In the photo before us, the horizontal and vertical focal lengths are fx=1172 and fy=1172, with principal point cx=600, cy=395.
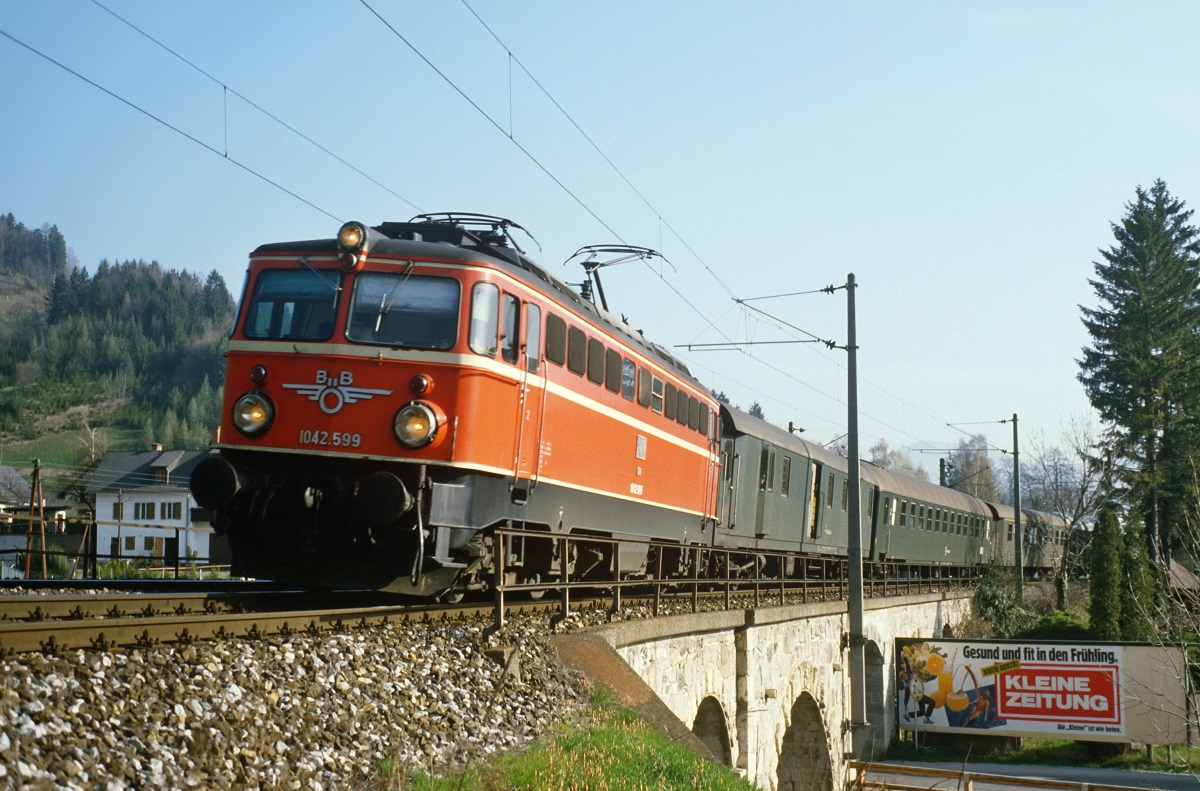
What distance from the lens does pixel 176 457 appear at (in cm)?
7131

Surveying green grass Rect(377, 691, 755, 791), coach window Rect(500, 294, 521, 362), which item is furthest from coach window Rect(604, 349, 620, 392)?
green grass Rect(377, 691, 755, 791)

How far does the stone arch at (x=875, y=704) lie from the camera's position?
1171 inches

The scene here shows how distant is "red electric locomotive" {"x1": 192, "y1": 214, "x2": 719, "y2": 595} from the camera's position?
1003 cm

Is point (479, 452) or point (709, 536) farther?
point (709, 536)

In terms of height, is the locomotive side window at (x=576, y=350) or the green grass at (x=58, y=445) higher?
the green grass at (x=58, y=445)

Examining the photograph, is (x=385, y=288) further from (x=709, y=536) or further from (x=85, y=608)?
(x=709, y=536)

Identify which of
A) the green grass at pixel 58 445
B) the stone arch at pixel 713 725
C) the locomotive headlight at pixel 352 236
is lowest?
the stone arch at pixel 713 725

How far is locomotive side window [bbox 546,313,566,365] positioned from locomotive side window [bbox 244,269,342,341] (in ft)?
7.46

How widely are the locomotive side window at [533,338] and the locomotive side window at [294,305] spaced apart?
1888 millimetres

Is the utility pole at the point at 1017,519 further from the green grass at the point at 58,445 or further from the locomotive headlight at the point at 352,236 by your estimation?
the green grass at the point at 58,445

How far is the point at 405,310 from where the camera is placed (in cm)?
1062

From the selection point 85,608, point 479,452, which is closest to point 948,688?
point 479,452

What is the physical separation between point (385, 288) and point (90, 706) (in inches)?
219

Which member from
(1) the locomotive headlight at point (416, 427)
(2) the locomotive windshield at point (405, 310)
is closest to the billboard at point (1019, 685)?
(2) the locomotive windshield at point (405, 310)
